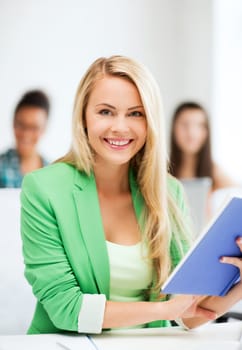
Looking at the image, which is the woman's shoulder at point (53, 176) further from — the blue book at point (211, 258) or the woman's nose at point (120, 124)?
the blue book at point (211, 258)

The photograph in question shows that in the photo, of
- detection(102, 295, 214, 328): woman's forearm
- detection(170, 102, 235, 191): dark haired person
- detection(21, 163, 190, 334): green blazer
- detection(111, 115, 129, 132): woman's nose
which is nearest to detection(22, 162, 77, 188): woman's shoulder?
detection(21, 163, 190, 334): green blazer

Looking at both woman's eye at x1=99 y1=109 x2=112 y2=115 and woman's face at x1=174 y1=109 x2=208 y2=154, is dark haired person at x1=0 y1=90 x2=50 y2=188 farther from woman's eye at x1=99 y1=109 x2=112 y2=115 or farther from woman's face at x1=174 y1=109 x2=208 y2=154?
woman's eye at x1=99 y1=109 x2=112 y2=115

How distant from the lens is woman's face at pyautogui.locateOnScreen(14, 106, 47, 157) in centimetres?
330

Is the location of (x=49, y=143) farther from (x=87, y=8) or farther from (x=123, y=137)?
(x=123, y=137)

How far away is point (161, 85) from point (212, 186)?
619 millimetres

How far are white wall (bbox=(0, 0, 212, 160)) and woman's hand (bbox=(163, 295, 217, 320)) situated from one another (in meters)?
2.14

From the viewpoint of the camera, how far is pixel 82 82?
1.40 meters

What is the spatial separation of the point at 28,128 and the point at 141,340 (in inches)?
89.9

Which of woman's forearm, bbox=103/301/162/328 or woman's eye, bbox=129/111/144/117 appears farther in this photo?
woman's eye, bbox=129/111/144/117

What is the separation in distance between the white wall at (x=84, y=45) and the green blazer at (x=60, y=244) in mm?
1981

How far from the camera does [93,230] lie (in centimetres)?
133

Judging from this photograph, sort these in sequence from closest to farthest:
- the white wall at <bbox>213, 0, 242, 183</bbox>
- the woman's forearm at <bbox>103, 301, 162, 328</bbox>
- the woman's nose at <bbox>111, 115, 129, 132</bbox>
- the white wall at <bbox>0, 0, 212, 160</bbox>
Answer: the woman's forearm at <bbox>103, 301, 162, 328</bbox> → the woman's nose at <bbox>111, 115, 129, 132</bbox> → the white wall at <bbox>0, 0, 212, 160</bbox> → the white wall at <bbox>213, 0, 242, 183</bbox>

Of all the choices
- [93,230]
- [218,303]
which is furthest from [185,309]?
[93,230]

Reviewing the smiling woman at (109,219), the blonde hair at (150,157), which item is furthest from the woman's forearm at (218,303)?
the blonde hair at (150,157)
